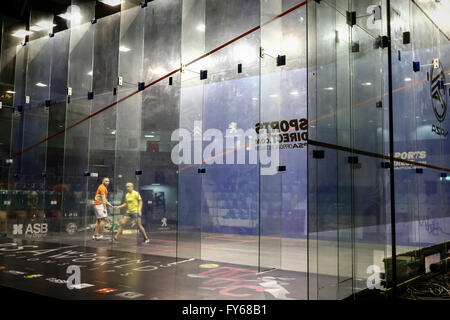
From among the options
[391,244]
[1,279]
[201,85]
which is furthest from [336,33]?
[1,279]

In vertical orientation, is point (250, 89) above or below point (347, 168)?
above

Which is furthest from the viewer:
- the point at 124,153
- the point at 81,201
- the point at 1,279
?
the point at 81,201

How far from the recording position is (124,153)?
671 centimetres

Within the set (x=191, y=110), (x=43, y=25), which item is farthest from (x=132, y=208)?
(x=43, y=25)

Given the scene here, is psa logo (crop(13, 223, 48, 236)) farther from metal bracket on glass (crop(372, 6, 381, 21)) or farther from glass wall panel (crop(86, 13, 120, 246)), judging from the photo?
metal bracket on glass (crop(372, 6, 381, 21))

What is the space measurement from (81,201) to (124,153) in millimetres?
1545

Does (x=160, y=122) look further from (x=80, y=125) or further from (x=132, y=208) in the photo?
(x=80, y=125)

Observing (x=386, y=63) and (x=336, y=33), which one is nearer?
(x=336, y=33)

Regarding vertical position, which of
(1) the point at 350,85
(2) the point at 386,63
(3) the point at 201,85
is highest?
(3) the point at 201,85

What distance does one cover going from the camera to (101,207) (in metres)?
7.55

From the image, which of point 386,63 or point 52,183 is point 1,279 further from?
point 386,63

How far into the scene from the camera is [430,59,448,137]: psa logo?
5.41 meters

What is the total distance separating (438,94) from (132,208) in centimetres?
493

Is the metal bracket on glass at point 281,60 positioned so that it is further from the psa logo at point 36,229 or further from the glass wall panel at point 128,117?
the psa logo at point 36,229
